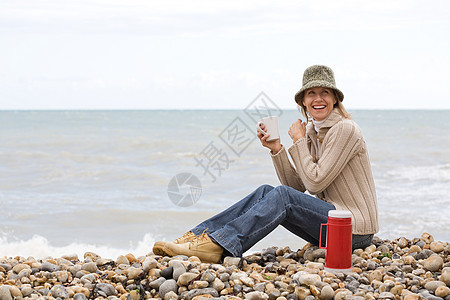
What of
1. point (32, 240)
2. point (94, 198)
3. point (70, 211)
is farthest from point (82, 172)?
point (32, 240)

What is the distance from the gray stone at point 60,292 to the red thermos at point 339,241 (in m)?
1.58

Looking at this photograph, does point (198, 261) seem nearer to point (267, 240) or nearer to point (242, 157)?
point (267, 240)

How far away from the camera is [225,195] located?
28.8ft

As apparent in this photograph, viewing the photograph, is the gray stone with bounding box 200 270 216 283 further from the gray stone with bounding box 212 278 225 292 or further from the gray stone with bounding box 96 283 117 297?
the gray stone with bounding box 96 283 117 297

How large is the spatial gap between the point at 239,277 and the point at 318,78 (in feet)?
4.94

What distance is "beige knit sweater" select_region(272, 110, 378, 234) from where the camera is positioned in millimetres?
3660

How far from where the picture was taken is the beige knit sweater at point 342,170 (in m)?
3.66

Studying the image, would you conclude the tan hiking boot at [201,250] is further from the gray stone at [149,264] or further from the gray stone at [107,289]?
the gray stone at [107,289]

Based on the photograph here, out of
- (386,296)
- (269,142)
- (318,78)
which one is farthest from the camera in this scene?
(269,142)

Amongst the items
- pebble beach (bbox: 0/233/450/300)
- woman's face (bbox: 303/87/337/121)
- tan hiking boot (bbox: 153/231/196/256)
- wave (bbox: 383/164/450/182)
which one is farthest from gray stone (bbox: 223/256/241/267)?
wave (bbox: 383/164/450/182)

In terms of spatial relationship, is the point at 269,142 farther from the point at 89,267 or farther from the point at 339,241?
the point at 89,267

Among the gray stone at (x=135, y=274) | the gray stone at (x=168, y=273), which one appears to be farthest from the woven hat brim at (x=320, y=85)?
the gray stone at (x=135, y=274)
